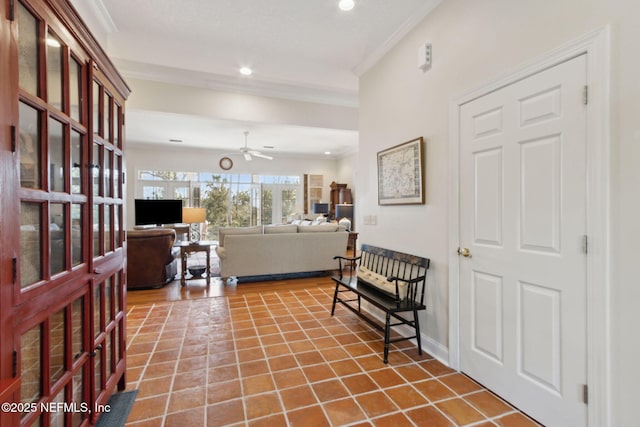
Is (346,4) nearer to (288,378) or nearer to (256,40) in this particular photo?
(256,40)

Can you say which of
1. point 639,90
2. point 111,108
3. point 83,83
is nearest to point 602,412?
point 639,90

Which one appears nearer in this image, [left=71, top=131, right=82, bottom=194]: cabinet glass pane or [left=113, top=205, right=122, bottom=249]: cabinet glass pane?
[left=71, top=131, right=82, bottom=194]: cabinet glass pane

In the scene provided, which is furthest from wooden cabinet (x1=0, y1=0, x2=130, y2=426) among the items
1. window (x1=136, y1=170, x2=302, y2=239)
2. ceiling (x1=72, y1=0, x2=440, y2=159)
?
window (x1=136, y1=170, x2=302, y2=239)

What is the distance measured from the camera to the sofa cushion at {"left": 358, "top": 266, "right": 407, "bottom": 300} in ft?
8.87

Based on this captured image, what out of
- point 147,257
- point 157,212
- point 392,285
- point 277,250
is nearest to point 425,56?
point 392,285

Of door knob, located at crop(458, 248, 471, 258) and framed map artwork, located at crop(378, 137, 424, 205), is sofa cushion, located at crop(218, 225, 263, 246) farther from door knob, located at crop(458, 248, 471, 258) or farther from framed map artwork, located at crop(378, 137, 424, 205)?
door knob, located at crop(458, 248, 471, 258)

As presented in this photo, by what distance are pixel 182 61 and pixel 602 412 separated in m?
4.67

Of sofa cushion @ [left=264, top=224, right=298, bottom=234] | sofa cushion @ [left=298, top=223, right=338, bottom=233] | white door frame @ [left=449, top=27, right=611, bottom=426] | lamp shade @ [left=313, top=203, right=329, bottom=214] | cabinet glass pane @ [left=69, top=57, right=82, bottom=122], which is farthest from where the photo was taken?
lamp shade @ [left=313, top=203, right=329, bottom=214]

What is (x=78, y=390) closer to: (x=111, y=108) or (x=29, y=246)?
(x=29, y=246)

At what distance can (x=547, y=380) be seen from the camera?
168cm

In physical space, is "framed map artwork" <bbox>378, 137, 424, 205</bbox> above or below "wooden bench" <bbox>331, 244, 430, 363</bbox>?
above

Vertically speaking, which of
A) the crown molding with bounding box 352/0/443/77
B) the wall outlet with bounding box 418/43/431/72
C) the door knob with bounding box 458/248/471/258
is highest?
the crown molding with bounding box 352/0/443/77

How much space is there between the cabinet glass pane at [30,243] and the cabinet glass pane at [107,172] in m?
0.61

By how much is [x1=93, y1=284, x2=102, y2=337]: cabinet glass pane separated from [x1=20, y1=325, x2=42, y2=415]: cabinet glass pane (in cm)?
44
